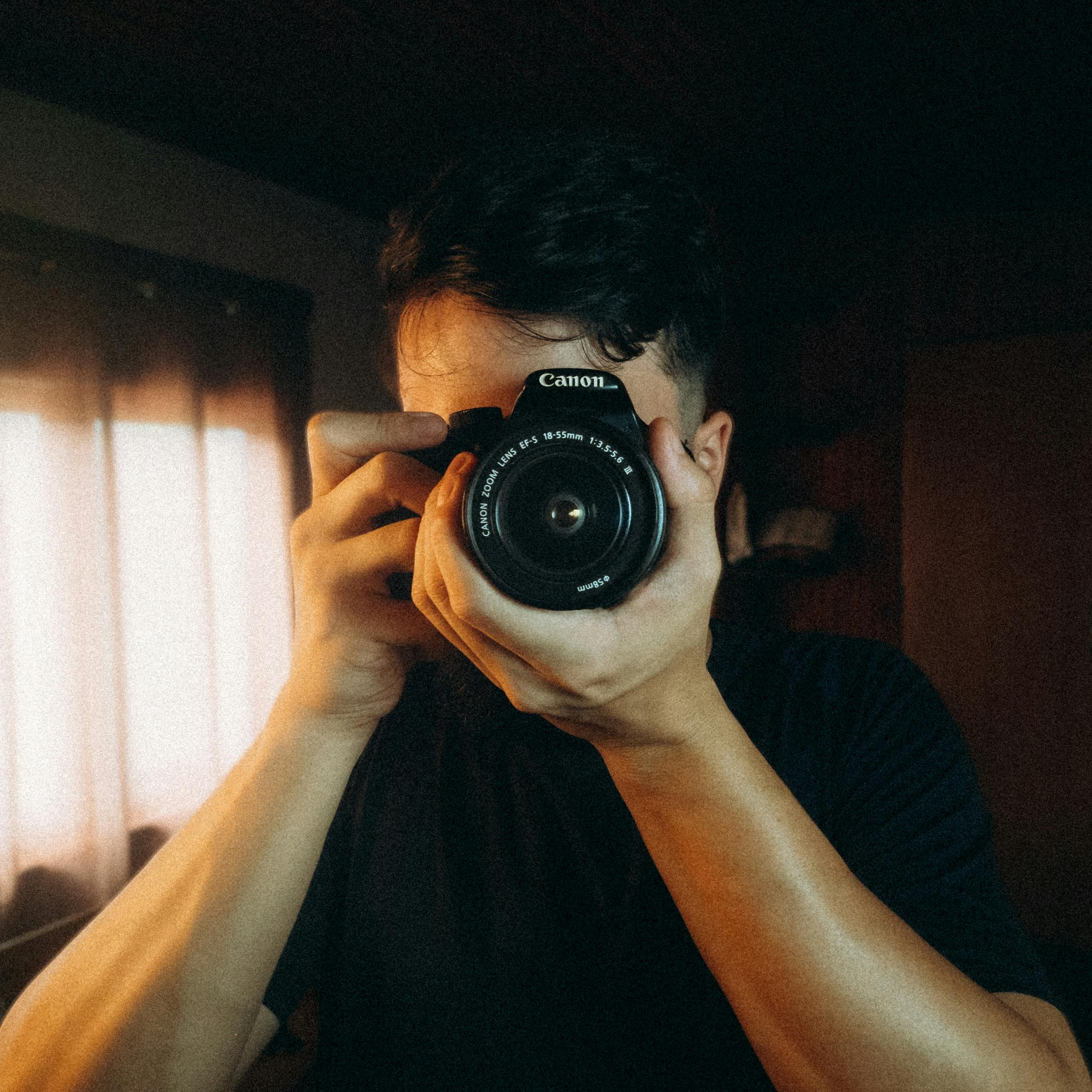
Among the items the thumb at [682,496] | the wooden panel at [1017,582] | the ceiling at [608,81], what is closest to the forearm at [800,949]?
the thumb at [682,496]

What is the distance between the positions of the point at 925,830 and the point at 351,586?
22.2 inches

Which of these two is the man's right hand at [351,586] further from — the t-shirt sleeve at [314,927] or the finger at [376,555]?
the t-shirt sleeve at [314,927]

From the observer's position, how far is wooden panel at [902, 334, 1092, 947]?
251 cm

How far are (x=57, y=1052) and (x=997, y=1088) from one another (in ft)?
2.25

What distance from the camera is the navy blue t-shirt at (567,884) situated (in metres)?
0.69

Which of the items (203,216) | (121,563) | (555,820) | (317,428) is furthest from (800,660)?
(203,216)

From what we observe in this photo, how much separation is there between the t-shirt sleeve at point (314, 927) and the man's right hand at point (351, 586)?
15 cm

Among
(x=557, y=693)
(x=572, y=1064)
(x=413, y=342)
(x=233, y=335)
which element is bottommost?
(x=572, y=1064)

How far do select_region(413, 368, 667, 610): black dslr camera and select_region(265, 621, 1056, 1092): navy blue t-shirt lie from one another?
0.22 meters

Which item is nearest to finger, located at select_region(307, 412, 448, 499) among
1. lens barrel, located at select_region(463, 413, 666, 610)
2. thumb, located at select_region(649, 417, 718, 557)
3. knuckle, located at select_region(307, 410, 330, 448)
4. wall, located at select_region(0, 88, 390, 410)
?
knuckle, located at select_region(307, 410, 330, 448)

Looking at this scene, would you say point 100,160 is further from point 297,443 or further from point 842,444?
point 842,444

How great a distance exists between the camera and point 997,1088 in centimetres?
48

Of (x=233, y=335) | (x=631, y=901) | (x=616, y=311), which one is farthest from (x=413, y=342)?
(x=233, y=335)

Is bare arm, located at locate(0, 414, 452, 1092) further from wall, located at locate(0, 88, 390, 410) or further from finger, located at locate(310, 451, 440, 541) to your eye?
wall, located at locate(0, 88, 390, 410)
